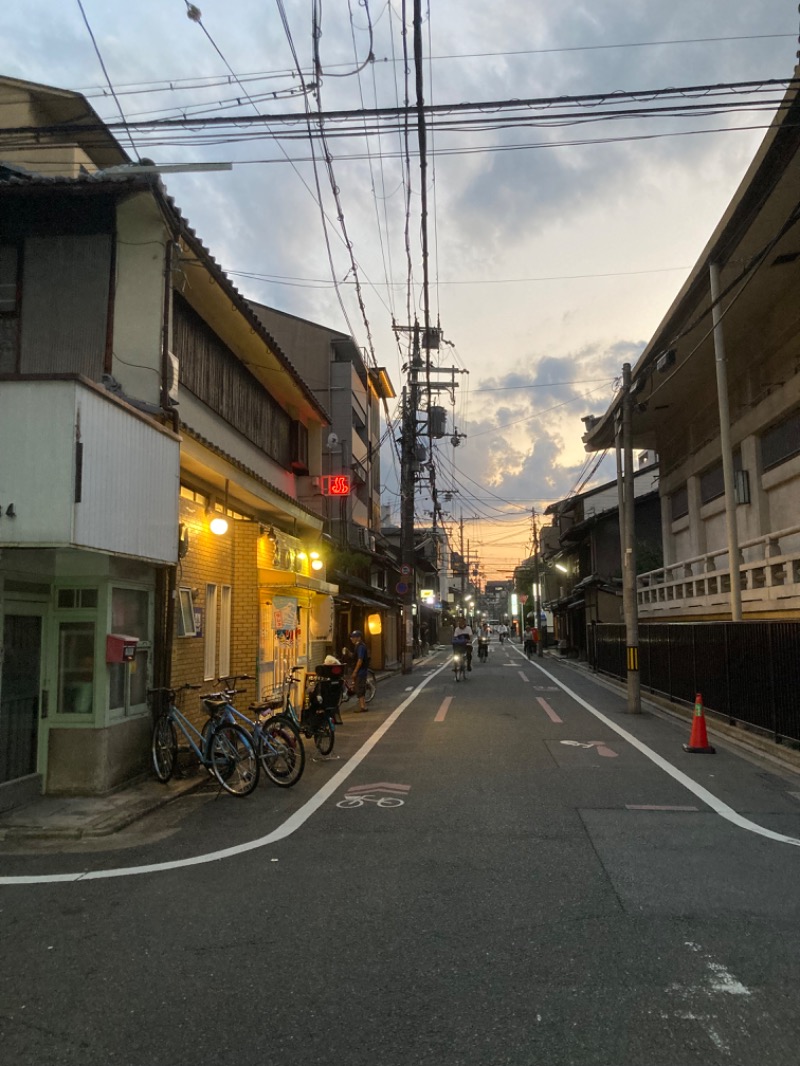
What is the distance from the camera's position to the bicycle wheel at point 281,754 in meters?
9.01

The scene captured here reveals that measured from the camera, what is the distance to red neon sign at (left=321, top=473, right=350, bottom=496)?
23016 mm

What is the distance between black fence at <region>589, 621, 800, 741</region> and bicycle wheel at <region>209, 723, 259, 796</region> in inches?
299

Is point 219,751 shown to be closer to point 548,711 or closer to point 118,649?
point 118,649

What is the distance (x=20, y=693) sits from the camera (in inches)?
318

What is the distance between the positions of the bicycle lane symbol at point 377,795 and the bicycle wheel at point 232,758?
1119 millimetres

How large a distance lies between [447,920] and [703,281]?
17.5m

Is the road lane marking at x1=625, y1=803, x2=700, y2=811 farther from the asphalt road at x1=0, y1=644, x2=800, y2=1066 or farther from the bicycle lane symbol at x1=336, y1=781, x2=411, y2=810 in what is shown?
the bicycle lane symbol at x1=336, y1=781, x2=411, y2=810

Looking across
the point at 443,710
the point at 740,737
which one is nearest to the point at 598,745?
the point at 740,737

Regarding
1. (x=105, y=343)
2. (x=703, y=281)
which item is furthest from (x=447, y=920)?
(x=703, y=281)

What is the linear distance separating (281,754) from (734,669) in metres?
8.73

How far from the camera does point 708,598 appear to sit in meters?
19.4

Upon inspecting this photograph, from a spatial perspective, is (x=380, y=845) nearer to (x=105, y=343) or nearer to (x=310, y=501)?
(x=105, y=343)

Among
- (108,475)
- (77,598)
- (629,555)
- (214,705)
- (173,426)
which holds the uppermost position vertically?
(173,426)

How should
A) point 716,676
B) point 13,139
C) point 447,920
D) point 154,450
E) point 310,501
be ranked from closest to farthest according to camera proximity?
point 447,920
point 154,450
point 13,139
point 716,676
point 310,501
